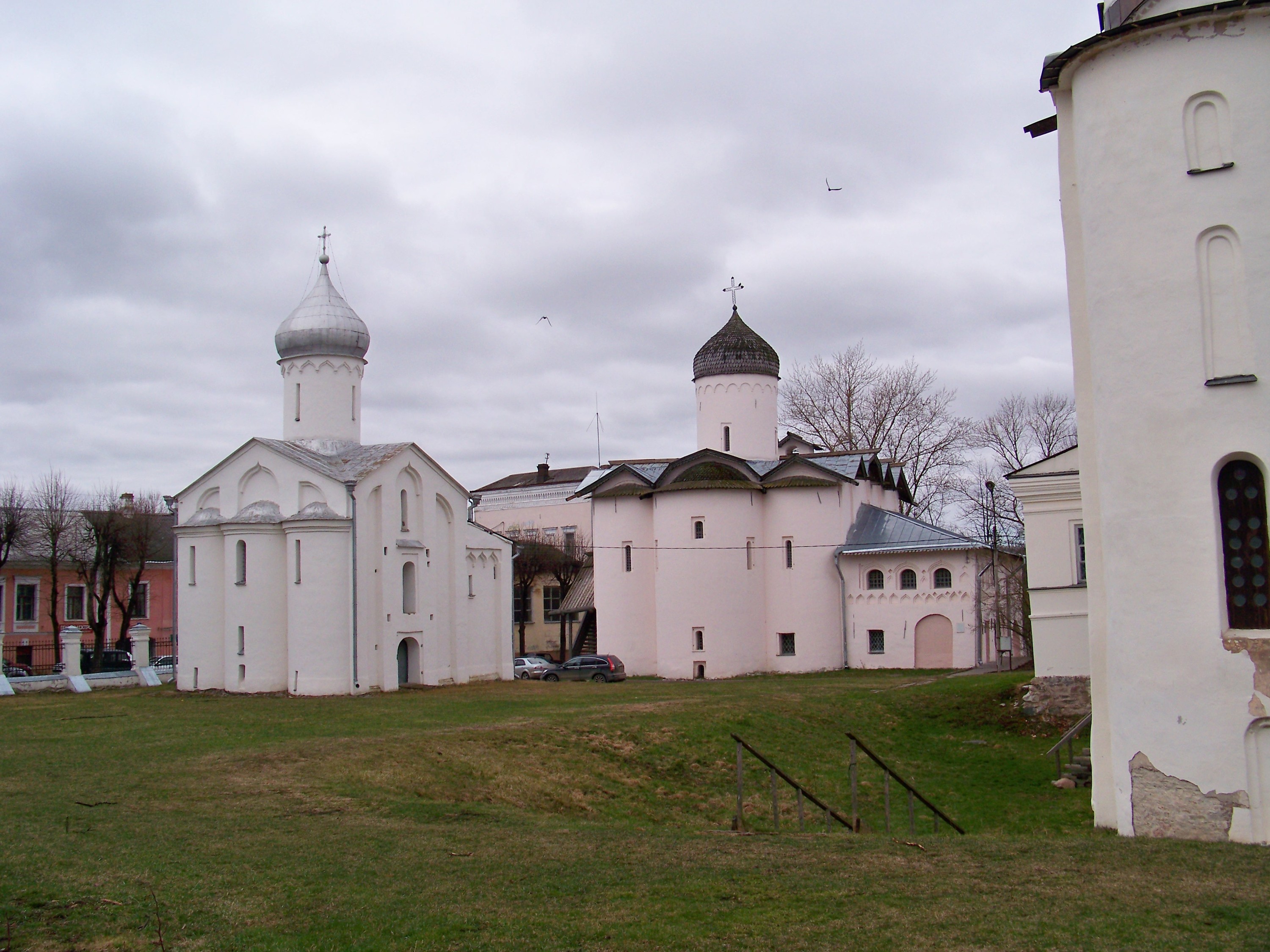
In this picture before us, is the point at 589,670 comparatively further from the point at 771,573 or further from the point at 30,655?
the point at 30,655

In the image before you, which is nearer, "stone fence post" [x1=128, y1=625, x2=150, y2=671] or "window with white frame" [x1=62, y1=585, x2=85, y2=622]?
"stone fence post" [x1=128, y1=625, x2=150, y2=671]

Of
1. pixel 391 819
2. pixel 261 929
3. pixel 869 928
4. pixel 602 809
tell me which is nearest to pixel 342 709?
pixel 602 809

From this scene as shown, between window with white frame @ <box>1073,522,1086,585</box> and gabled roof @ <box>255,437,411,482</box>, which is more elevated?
gabled roof @ <box>255,437,411,482</box>

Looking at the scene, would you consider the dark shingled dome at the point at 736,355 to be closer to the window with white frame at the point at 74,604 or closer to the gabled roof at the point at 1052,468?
the gabled roof at the point at 1052,468

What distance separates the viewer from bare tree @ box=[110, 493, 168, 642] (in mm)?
44781

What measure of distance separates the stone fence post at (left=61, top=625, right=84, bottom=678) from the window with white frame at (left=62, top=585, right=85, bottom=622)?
14.3 metres

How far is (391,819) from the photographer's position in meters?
12.9

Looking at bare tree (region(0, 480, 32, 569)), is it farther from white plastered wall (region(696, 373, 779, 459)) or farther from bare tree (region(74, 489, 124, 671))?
white plastered wall (region(696, 373, 779, 459))

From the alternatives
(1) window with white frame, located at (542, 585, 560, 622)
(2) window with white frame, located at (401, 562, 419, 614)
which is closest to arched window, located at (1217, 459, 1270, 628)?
(2) window with white frame, located at (401, 562, 419, 614)

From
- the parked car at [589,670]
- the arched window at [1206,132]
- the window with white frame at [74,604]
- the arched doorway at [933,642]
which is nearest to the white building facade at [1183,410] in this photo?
the arched window at [1206,132]

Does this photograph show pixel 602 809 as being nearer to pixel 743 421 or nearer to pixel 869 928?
pixel 869 928

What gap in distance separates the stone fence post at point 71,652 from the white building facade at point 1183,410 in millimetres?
31444

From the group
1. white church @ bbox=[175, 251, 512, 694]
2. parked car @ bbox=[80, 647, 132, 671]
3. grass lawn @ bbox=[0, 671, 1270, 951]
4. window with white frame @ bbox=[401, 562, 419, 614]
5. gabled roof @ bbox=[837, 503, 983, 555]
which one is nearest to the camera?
grass lawn @ bbox=[0, 671, 1270, 951]

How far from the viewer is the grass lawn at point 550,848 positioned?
302 inches
